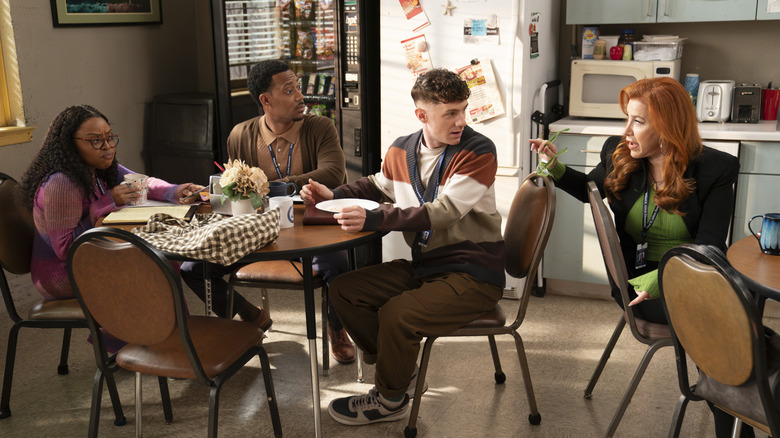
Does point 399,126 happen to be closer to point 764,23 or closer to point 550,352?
point 550,352

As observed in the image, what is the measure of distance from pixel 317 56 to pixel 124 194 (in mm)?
1865

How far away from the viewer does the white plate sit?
2.48 meters

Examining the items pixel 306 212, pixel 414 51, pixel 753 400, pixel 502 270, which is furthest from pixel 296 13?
pixel 753 400

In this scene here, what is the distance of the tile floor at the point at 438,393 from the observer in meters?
2.63

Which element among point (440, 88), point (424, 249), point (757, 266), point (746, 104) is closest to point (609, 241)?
point (757, 266)

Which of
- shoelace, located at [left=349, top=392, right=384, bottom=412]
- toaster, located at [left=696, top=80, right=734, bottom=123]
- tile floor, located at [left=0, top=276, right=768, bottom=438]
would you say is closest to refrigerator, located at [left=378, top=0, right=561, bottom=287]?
tile floor, located at [left=0, top=276, right=768, bottom=438]

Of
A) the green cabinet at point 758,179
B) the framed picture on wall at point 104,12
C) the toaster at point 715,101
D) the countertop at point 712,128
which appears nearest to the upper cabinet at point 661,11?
the toaster at point 715,101

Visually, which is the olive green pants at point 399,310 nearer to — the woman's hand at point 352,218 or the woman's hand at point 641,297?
the woman's hand at point 352,218

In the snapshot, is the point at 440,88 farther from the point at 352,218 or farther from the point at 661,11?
the point at 661,11

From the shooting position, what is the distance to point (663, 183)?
96.9 inches

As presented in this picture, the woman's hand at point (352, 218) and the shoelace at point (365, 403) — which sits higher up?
the woman's hand at point (352, 218)

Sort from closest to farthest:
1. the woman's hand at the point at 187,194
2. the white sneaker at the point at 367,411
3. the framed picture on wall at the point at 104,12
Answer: the white sneaker at the point at 367,411 → the woman's hand at the point at 187,194 → the framed picture on wall at the point at 104,12

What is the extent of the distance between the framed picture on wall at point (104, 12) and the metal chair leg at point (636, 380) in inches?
134

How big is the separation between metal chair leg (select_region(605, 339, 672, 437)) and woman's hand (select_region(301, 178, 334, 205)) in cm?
120
